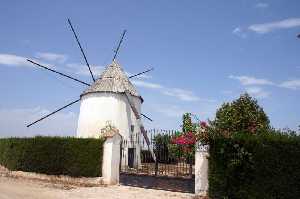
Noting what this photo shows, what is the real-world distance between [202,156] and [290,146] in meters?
3.39

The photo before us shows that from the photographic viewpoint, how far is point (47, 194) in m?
14.7

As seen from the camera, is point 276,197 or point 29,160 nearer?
point 276,197

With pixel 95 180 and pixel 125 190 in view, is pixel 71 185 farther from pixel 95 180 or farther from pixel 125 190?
pixel 125 190

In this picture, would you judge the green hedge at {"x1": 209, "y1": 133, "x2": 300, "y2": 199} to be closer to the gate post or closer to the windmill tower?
the gate post

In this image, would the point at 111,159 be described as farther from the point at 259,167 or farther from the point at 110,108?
the point at 110,108

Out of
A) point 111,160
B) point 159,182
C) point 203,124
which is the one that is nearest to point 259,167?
point 203,124

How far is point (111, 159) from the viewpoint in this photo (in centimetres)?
1847

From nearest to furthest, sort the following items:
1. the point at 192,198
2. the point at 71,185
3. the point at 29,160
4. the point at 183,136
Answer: the point at 192,198 < the point at 183,136 < the point at 71,185 < the point at 29,160

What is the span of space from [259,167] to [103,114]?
730 inches

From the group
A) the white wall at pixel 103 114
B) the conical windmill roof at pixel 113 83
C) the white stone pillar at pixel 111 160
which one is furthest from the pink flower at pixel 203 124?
the conical windmill roof at pixel 113 83

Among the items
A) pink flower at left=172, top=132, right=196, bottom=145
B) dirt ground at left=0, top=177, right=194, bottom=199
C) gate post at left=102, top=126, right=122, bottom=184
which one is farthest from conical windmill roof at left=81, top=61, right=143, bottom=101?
pink flower at left=172, top=132, right=196, bottom=145

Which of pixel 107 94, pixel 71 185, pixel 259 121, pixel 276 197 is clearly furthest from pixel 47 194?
pixel 107 94

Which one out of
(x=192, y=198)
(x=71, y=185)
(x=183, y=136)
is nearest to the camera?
(x=192, y=198)

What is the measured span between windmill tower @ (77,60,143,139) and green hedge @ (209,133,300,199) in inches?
671
